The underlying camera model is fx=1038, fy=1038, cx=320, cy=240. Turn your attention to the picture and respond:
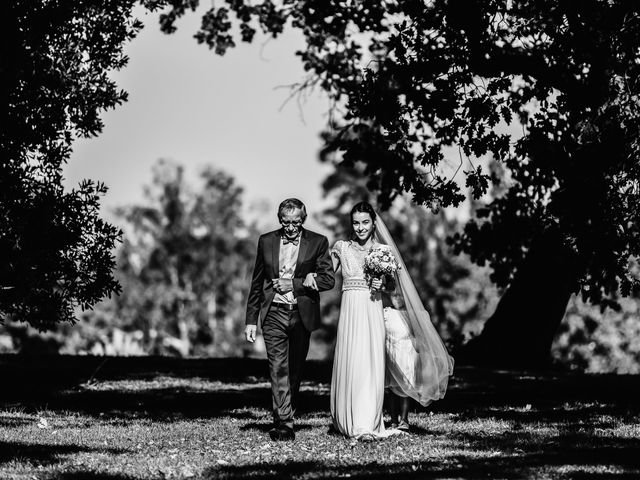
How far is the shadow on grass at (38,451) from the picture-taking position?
917 cm

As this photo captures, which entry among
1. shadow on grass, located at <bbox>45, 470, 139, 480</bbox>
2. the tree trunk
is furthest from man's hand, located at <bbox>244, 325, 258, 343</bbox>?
the tree trunk

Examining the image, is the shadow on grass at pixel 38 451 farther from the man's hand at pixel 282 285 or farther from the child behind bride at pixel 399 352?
the child behind bride at pixel 399 352

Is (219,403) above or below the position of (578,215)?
below

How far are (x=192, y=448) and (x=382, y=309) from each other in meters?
2.41

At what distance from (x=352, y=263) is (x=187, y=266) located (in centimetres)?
6029

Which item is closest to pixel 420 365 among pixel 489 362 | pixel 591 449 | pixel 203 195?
pixel 591 449

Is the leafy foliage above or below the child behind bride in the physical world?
above

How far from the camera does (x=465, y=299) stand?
182 feet

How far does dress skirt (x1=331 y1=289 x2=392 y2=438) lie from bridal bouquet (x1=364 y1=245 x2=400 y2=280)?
0.27 meters

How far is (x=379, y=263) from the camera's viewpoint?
10328 millimetres

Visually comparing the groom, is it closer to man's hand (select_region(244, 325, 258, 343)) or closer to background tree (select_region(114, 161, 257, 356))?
man's hand (select_region(244, 325, 258, 343))

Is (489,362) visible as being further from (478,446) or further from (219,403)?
(478,446)

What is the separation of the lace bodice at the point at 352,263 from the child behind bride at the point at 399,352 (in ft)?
1.64

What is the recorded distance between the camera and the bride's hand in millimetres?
10172
